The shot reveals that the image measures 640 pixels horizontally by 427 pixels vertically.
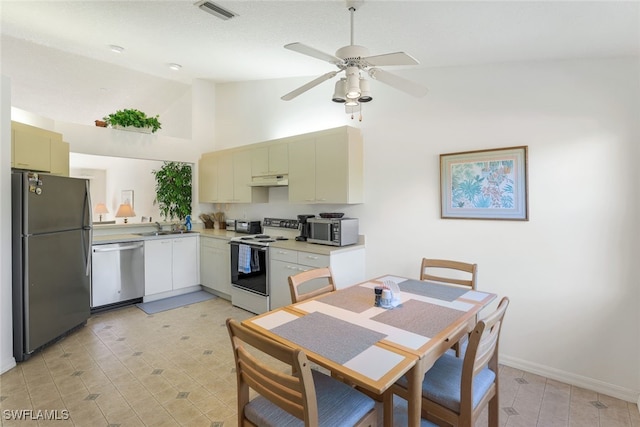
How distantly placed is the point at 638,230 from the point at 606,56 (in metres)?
1.25

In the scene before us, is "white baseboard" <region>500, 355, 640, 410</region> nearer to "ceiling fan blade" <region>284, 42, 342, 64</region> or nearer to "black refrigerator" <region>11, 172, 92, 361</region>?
"ceiling fan blade" <region>284, 42, 342, 64</region>

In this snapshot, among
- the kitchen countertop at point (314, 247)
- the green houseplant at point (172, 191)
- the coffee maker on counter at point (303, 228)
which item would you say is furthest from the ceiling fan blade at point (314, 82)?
the green houseplant at point (172, 191)

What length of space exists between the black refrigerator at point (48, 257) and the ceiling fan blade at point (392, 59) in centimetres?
301

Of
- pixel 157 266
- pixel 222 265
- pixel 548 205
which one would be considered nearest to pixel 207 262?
pixel 222 265

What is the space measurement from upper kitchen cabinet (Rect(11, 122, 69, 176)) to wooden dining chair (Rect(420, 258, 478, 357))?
152 inches

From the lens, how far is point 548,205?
96.7 inches

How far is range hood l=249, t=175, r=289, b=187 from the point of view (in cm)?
405

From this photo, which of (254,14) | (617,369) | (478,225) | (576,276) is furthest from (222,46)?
(617,369)

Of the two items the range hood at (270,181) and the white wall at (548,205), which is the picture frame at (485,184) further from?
the range hood at (270,181)

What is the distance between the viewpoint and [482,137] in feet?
8.99

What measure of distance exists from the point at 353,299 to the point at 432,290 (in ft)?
2.01

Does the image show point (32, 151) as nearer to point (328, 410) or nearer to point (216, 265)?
point (216, 265)

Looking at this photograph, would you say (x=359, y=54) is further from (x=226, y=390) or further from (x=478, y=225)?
(x=226, y=390)

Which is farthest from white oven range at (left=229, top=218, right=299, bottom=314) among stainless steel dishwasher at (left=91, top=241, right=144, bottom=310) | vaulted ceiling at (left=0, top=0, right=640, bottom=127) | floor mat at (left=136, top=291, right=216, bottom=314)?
vaulted ceiling at (left=0, top=0, right=640, bottom=127)
